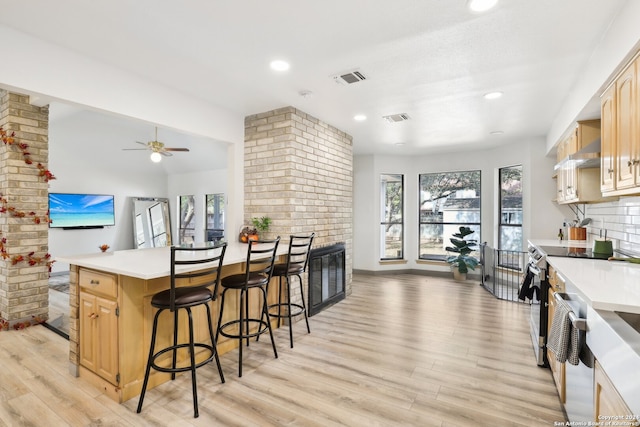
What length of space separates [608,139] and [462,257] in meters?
4.23

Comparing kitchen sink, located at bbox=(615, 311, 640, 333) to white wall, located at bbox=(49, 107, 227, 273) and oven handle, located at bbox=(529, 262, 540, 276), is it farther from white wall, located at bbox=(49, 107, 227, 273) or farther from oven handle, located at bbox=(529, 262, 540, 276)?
white wall, located at bbox=(49, 107, 227, 273)

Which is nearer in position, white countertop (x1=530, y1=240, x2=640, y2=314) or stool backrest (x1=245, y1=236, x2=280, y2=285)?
white countertop (x1=530, y1=240, x2=640, y2=314)

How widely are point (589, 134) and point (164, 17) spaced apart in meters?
3.96

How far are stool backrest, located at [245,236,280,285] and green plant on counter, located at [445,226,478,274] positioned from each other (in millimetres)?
4193

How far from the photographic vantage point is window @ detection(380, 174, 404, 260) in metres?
7.20

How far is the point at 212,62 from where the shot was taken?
2764 mm

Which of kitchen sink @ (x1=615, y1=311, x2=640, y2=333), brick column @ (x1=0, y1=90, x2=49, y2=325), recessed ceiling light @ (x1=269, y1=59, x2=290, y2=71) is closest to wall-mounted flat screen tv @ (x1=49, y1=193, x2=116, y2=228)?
brick column @ (x1=0, y1=90, x2=49, y2=325)

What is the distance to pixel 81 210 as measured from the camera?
7.21 meters

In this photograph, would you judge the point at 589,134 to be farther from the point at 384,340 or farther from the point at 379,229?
the point at 379,229

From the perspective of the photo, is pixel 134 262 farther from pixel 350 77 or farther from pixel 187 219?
pixel 187 219

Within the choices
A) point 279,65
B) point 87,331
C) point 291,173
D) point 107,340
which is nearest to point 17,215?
point 87,331

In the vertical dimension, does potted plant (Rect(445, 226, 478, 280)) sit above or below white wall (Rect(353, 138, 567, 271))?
below

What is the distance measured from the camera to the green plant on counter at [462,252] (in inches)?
243

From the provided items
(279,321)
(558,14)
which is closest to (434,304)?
(279,321)
